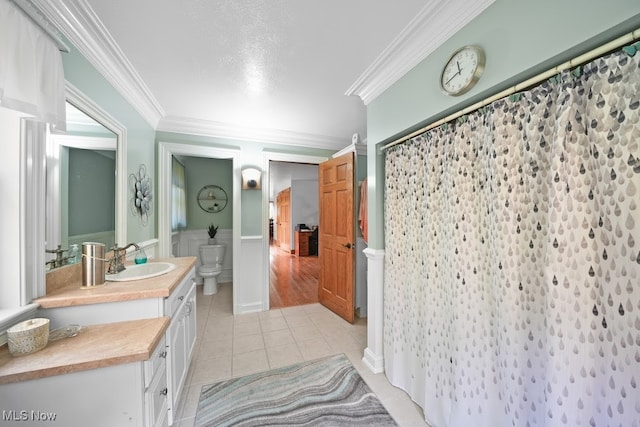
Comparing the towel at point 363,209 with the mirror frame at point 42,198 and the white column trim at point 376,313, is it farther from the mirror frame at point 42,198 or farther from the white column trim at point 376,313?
the mirror frame at point 42,198

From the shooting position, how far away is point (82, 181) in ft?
4.71

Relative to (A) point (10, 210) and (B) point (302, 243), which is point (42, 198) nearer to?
(A) point (10, 210)

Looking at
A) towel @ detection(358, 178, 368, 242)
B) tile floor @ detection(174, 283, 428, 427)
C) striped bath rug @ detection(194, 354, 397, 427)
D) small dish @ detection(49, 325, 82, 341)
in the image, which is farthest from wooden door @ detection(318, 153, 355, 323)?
small dish @ detection(49, 325, 82, 341)

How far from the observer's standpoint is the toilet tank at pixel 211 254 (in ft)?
12.7

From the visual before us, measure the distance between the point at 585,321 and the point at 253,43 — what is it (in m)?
2.10

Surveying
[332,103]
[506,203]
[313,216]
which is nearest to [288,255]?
[313,216]

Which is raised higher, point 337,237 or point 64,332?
point 337,237

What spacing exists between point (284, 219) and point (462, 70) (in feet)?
23.7

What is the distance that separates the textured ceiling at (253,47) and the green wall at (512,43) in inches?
12.4

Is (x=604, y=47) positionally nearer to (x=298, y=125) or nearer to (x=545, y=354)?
(x=545, y=354)

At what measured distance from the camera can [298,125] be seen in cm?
278

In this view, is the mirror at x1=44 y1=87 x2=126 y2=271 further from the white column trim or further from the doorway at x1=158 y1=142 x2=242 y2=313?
the white column trim
